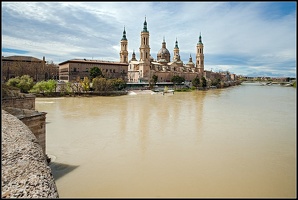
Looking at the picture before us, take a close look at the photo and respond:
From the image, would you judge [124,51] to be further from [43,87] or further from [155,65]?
[43,87]

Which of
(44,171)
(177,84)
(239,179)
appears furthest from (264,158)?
(177,84)

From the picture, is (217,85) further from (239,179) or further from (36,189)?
(36,189)

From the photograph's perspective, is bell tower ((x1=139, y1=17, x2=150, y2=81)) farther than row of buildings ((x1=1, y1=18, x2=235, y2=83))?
Yes

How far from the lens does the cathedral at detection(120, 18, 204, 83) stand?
3959 centimetres

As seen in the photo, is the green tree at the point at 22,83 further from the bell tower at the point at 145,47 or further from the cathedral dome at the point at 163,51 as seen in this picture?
the cathedral dome at the point at 163,51

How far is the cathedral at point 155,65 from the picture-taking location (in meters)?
39.6

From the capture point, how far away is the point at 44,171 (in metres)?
2.61

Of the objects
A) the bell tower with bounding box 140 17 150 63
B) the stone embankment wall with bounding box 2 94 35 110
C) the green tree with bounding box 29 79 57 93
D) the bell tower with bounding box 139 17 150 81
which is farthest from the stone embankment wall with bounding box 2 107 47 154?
the bell tower with bounding box 140 17 150 63

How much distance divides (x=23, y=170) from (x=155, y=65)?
42.4 metres

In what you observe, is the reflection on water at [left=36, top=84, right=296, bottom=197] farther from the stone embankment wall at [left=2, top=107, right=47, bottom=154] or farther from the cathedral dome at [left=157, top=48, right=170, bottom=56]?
the cathedral dome at [left=157, top=48, right=170, bottom=56]

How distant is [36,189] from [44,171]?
0.45 meters

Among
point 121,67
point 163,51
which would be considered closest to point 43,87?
point 121,67

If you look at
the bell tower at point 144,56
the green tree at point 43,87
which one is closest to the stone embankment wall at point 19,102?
the green tree at point 43,87

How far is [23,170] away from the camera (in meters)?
2.49
